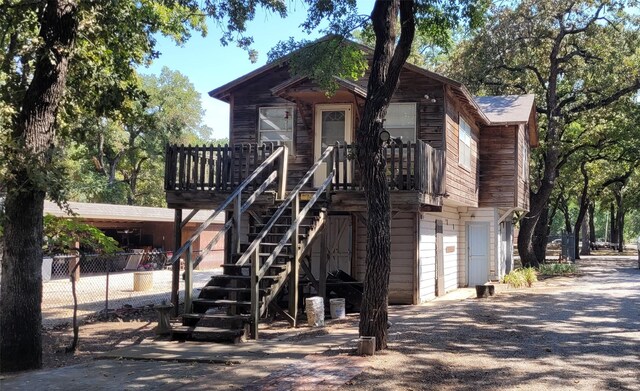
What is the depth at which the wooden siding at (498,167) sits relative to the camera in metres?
20.7

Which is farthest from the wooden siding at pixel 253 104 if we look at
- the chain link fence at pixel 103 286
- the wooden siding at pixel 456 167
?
the chain link fence at pixel 103 286

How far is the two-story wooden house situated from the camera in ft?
37.5

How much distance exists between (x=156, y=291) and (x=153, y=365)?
45.1 ft

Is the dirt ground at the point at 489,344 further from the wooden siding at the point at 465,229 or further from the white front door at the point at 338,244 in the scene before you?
the wooden siding at the point at 465,229

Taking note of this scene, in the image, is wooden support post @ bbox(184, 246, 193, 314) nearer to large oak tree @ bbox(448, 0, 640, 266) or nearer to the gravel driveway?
the gravel driveway

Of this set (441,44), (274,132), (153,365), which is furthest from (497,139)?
(153,365)

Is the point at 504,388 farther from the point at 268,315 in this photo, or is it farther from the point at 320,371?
the point at 268,315

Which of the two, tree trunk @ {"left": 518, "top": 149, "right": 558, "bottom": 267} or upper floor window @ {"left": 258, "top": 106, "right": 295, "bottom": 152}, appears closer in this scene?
upper floor window @ {"left": 258, "top": 106, "right": 295, "bottom": 152}

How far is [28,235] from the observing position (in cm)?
830

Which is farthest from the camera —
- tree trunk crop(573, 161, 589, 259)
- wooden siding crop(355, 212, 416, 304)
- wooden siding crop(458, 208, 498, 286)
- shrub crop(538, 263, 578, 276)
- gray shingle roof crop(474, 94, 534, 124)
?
tree trunk crop(573, 161, 589, 259)

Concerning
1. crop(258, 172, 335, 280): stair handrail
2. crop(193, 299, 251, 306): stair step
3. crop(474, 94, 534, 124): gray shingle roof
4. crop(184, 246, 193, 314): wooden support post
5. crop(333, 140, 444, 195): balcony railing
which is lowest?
crop(193, 299, 251, 306): stair step

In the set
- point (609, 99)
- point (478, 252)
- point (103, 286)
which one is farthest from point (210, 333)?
point (609, 99)

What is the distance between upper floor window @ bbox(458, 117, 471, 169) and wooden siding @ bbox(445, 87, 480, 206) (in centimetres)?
18

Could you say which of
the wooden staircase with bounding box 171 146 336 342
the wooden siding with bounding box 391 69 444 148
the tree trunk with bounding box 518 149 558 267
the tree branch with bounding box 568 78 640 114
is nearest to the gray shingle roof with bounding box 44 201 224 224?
the wooden staircase with bounding box 171 146 336 342
